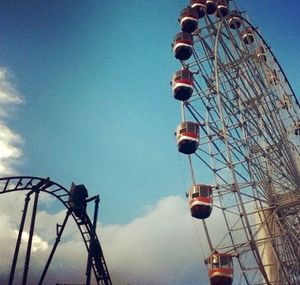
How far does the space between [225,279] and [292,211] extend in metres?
7.26

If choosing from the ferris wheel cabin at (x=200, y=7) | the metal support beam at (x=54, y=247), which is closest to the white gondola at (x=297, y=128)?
the ferris wheel cabin at (x=200, y=7)

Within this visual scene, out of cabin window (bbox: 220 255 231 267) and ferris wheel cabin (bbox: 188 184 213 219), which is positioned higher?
ferris wheel cabin (bbox: 188 184 213 219)

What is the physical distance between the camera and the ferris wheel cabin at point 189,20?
21.5 metres

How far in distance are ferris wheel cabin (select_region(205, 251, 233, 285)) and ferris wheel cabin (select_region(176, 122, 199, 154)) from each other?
5.55 metres

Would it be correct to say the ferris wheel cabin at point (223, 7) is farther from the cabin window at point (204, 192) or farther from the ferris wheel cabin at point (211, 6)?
the cabin window at point (204, 192)

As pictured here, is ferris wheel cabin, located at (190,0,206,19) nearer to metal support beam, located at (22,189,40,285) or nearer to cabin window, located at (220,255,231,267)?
cabin window, located at (220,255,231,267)

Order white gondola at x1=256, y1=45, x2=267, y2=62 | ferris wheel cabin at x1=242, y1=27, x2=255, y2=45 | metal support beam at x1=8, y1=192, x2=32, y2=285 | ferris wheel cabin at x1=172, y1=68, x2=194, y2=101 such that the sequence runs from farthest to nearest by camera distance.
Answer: white gondola at x1=256, y1=45, x2=267, y2=62 → ferris wheel cabin at x1=242, y1=27, x2=255, y2=45 → ferris wheel cabin at x1=172, y1=68, x2=194, y2=101 → metal support beam at x1=8, y1=192, x2=32, y2=285

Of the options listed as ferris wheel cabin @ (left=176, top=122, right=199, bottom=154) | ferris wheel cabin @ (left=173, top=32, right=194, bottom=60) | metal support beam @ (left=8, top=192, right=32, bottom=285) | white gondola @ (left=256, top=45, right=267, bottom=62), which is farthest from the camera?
white gondola @ (left=256, top=45, right=267, bottom=62)

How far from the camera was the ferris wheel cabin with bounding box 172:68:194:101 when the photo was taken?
2039 centimetres

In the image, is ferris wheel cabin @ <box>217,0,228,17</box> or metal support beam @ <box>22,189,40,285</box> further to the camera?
ferris wheel cabin @ <box>217,0,228,17</box>

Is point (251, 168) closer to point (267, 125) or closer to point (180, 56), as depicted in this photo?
point (267, 125)

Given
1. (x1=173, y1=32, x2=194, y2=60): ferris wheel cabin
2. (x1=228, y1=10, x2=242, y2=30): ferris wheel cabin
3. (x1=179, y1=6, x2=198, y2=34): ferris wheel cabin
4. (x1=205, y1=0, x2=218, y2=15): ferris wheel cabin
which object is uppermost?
(x1=205, y1=0, x2=218, y2=15): ferris wheel cabin

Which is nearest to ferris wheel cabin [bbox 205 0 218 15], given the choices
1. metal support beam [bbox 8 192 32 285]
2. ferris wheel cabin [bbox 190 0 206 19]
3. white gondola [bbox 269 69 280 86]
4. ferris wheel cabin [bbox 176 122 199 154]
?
ferris wheel cabin [bbox 190 0 206 19]

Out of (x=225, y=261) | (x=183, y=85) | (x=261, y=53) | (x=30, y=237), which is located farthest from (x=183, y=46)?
(x=30, y=237)
